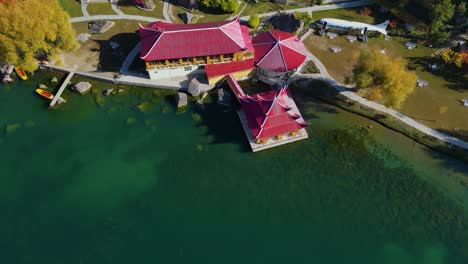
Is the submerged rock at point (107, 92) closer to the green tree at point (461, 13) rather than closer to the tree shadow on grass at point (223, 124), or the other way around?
the tree shadow on grass at point (223, 124)

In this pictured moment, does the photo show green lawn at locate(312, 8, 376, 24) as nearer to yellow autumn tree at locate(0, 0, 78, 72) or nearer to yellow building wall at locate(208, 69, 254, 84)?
yellow building wall at locate(208, 69, 254, 84)

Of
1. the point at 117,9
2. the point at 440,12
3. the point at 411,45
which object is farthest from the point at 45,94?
the point at 440,12

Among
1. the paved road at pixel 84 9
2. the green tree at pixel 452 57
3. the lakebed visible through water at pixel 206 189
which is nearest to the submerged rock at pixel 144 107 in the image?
the lakebed visible through water at pixel 206 189

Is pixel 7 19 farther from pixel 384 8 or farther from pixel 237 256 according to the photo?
pixel 384 8

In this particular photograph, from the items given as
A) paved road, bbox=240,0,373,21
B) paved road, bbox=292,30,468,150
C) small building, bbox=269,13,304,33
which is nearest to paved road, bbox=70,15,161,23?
paved road, bbox=240,0,373,21

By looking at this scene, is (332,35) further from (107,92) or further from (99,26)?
(99,26)

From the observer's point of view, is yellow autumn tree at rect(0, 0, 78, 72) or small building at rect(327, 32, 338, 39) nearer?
yellow autumn tree at rect(0, 0, 78, 72)
